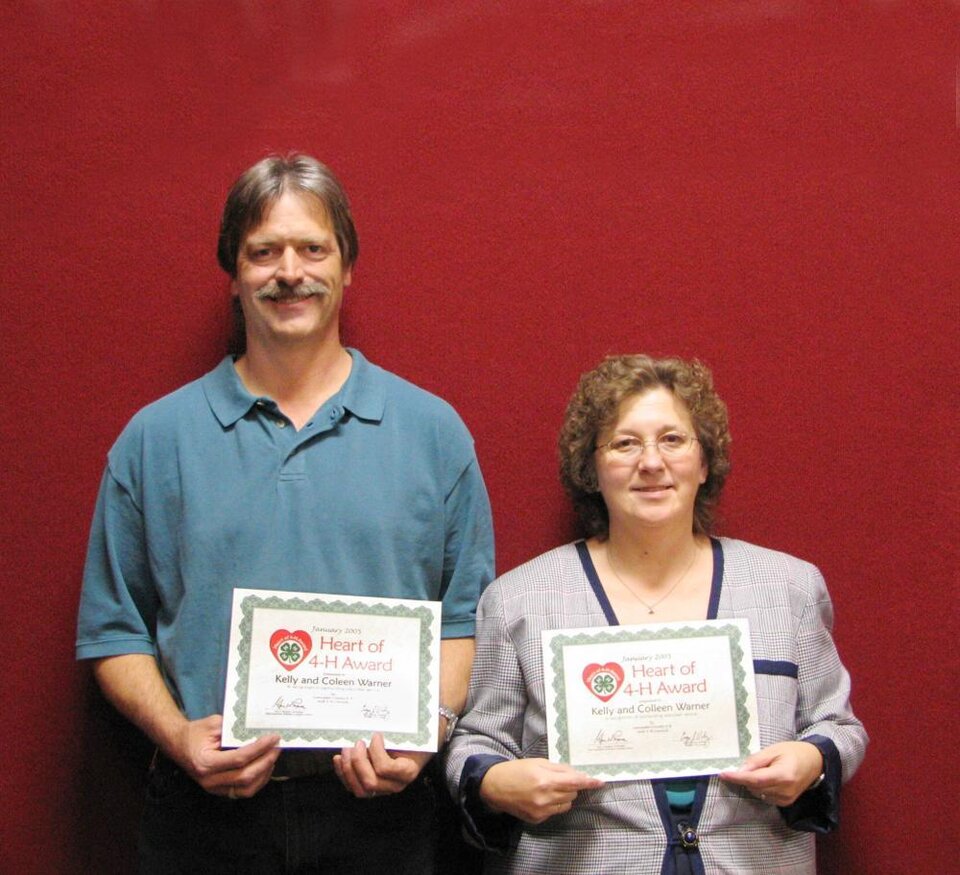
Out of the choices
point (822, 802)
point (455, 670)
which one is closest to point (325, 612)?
point (455, 670)

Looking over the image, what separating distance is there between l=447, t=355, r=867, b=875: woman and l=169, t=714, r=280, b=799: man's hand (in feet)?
1.08

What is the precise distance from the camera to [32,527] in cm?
210

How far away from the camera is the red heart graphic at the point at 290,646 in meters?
1.63

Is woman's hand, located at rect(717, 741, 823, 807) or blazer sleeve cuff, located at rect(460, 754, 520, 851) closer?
woman's hand, located at rect(717, 741, 823, 807)

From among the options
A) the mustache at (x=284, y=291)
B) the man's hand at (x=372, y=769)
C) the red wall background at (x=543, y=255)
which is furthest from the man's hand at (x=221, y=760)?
the mustache at (x=284, y=291)

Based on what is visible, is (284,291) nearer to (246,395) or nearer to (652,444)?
(246,395)

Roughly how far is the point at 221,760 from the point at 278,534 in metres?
0.37

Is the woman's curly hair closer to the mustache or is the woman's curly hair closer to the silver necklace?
the silver necklace

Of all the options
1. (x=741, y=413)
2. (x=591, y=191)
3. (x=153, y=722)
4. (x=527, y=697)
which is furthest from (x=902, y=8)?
(x=153, y=722)

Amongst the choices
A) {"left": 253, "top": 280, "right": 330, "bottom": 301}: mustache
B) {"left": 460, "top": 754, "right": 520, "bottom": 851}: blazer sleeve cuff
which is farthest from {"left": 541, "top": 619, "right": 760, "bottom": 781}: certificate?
{"left": 253, "top": 280, "right": 330, "bottom": 301}: mustache

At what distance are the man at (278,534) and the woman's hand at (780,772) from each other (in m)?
0.51

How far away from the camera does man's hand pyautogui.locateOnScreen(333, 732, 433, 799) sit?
63.7 inches

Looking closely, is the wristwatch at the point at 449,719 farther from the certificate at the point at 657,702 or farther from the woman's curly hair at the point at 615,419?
the woman's curly hair at the point at 615,419
